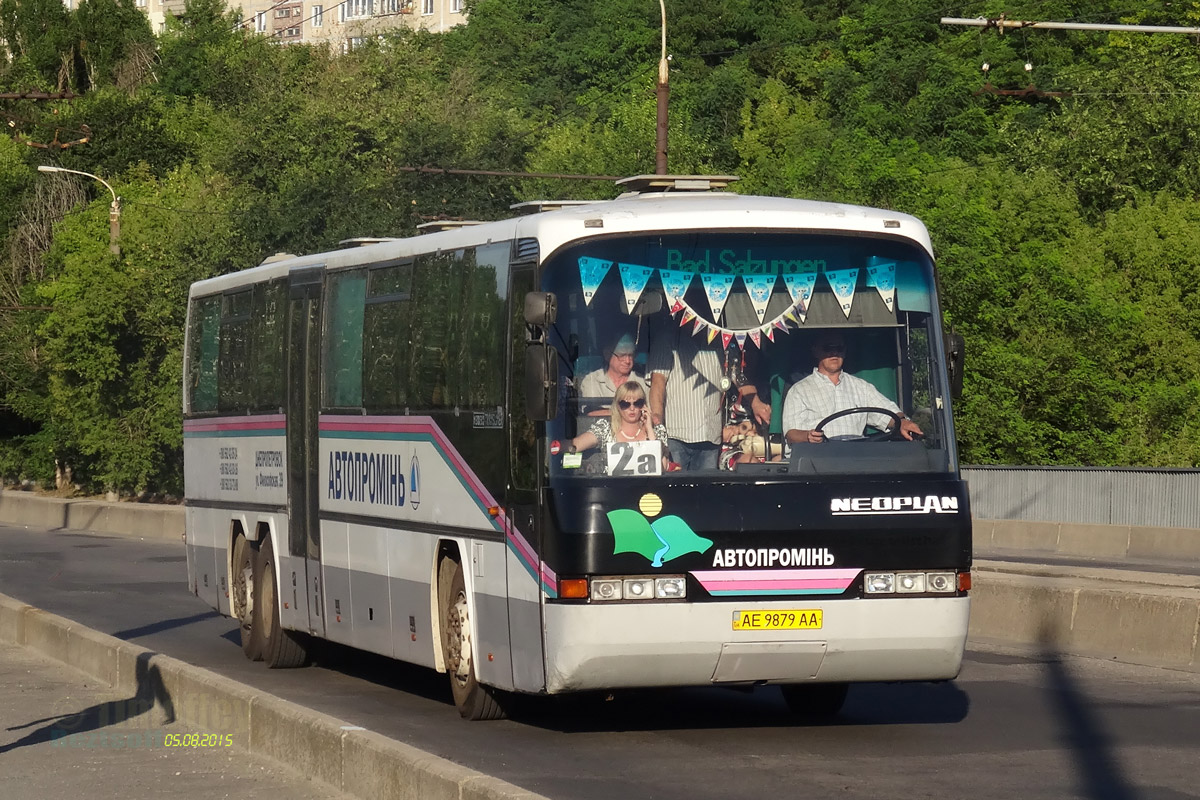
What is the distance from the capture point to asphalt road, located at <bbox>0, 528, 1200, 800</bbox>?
976cm

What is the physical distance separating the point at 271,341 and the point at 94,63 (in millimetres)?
90864

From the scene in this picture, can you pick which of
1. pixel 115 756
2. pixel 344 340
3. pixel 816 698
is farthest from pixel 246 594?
pixel 816 698

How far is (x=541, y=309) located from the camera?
10.9 metres

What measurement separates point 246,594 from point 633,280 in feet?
23.8

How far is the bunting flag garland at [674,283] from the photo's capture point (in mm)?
11258

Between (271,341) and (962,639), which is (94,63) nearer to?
(271,341)

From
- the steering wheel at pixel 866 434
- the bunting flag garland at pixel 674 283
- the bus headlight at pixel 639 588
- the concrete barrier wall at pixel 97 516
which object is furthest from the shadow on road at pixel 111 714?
the concrete barrier wall at pixel 97 516

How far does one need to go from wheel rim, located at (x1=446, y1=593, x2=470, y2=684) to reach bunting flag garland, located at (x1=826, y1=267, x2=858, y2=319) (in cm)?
293

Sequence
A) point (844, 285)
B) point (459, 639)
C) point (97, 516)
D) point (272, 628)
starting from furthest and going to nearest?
1. point (97, 516)
2. point (272, 628)
3. point (459, 639)
4. point (844, 285)

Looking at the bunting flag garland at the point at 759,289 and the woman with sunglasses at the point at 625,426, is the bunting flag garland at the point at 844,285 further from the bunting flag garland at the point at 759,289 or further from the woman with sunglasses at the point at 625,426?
the woman with sunglasses at the point at 625,426

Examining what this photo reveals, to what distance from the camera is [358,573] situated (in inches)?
570

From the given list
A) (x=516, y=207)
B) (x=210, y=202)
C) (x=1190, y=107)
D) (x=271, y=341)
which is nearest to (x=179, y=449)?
(x=210, y=202)

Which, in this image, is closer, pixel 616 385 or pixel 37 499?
pixel 616 385

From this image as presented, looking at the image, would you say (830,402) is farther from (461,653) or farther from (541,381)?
(461,653)
